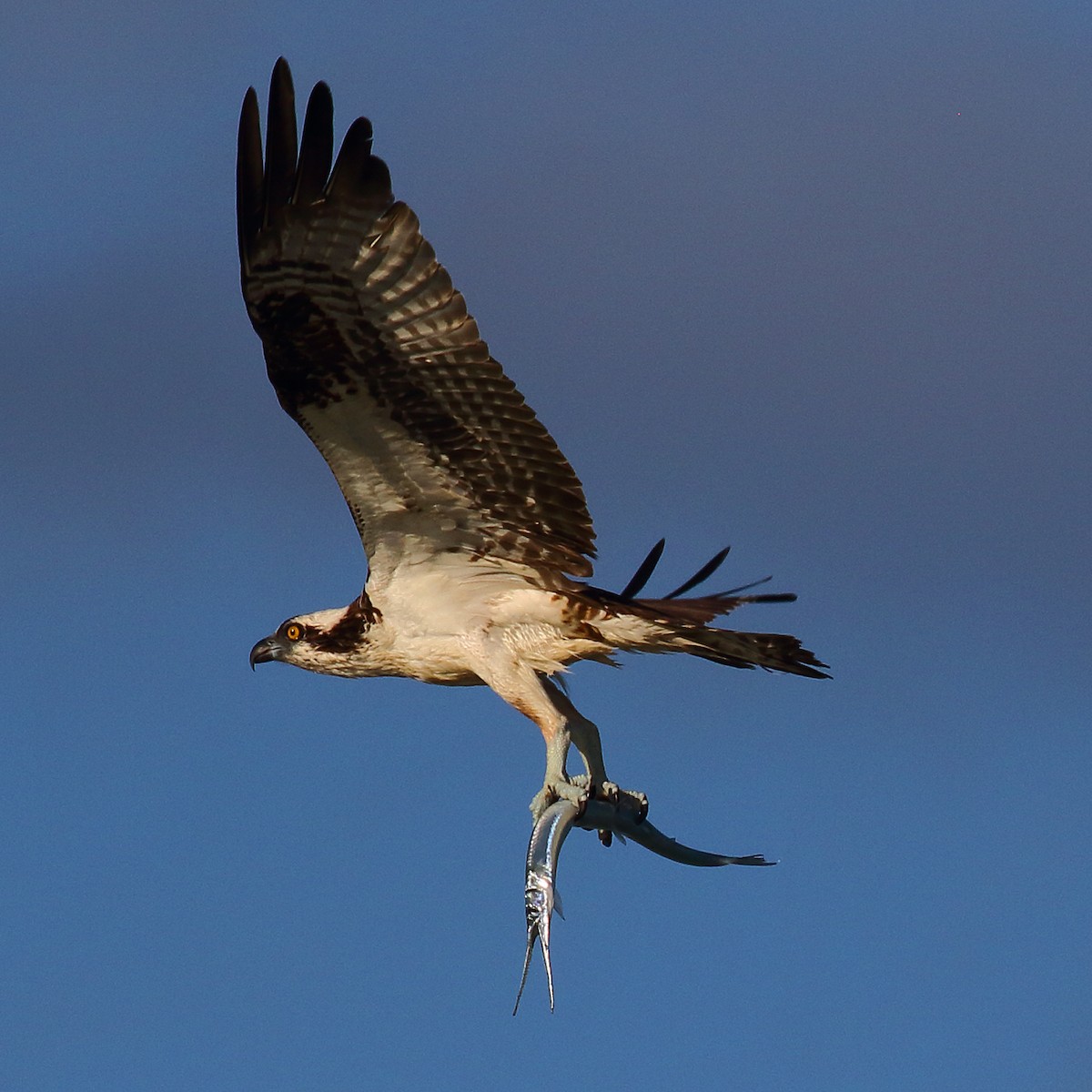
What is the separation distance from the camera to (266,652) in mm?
10914

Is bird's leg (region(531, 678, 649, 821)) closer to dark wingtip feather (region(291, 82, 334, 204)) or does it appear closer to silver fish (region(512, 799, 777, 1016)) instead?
silver fish (region(512, 799, 777, 1016))

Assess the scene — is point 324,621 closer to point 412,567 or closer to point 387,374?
point 412,567

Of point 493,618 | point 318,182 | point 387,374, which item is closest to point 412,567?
point 493,618

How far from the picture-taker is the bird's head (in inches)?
408

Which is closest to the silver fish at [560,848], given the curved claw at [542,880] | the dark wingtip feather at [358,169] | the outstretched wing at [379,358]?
the curved claw at [542,880]

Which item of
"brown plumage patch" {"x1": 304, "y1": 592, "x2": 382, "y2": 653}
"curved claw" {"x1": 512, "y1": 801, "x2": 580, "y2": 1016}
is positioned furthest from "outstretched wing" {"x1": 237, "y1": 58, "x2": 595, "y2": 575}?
"curved claw" {"x1": 512, "y1": 801, "x2": 580, "y2": 1016}

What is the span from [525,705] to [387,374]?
1.87 meters

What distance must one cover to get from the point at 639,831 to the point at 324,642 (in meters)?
2.82

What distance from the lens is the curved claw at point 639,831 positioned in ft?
26.1

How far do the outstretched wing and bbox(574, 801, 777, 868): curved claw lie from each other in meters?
1.76

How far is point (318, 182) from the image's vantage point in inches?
363

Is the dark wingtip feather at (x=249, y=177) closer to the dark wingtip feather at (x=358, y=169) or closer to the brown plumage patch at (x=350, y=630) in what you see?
the dark wingtip feather at (x=358, y=169)

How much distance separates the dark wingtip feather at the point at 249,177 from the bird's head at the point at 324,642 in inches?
90.0

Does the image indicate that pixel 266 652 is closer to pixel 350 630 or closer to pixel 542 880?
pixel 350 630
